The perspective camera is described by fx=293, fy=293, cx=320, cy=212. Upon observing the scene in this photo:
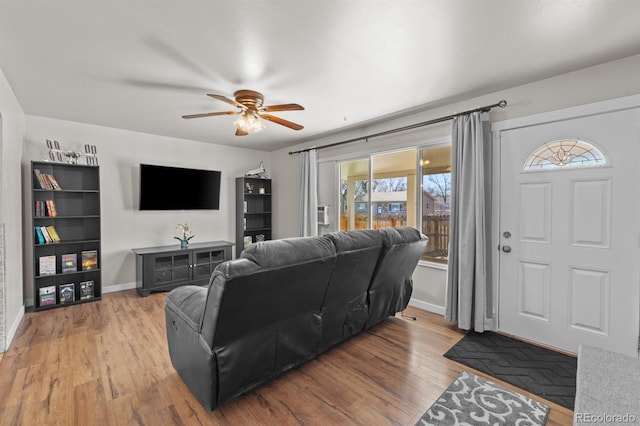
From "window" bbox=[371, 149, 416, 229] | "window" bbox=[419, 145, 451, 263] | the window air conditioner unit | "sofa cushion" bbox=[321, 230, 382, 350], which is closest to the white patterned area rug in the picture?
"sofa cushion" bbox=[321, 230, 382, 350]

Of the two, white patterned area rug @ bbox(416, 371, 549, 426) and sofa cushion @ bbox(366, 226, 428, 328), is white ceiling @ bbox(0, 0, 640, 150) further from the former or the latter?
white patterned area rug @ bbox(416, 371, 549, 426)

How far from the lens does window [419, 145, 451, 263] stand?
358 cm

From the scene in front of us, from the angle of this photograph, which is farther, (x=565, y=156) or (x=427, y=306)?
(x=427, y=306)

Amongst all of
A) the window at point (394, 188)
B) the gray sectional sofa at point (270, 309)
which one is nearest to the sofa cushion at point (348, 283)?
the gray sectional sofa at point (270, 309)

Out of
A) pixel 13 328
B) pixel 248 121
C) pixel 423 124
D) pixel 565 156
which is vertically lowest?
pixel 13 328

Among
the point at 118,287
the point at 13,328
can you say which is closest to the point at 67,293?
the point at 118,287

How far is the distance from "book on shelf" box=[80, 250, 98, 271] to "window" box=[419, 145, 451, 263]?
14.6 ft

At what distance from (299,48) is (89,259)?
3938 mm

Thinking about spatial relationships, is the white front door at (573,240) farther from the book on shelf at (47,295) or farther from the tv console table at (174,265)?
the book on shelf at (47,295)

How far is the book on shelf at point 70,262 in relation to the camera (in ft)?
12.5

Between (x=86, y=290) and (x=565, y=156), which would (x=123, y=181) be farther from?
(x=565, y=156)

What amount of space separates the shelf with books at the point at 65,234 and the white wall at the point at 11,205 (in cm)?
26

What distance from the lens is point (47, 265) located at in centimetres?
368

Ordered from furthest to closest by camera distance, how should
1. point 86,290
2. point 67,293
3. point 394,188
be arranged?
point 394,188 → point 86,290 → point 67,293
